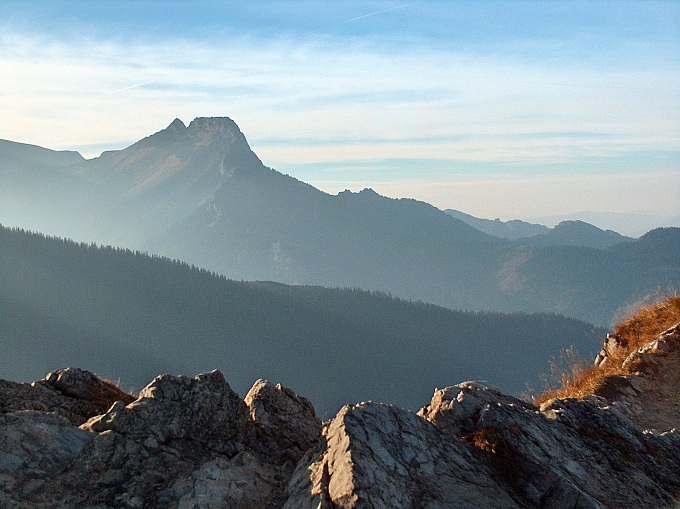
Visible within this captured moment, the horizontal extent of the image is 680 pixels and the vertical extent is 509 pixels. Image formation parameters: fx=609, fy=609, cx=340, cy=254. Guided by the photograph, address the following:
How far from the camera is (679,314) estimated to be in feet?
61.4

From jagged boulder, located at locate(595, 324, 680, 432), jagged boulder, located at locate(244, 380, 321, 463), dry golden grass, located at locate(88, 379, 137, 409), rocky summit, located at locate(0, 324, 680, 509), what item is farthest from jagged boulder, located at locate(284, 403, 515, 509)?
jagged boulder, located at locate(595, 324, 680, 432)

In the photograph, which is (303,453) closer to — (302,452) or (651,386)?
(302,452)

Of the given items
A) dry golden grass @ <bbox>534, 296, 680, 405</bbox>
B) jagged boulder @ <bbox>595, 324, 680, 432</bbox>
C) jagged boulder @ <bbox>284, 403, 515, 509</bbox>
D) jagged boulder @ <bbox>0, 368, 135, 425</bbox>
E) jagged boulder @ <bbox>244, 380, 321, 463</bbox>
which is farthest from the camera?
dry golden grass @ <bbox>534, 296, 680, 405</bbox>

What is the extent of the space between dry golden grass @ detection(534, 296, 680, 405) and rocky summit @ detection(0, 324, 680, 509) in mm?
4000

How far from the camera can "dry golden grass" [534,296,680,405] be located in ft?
52.7

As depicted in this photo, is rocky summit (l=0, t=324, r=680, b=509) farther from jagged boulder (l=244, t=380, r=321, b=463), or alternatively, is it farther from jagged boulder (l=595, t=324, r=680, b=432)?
jagged boulder (l=595, t=324, r=680, b=432)

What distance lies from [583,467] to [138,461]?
23.3 ft

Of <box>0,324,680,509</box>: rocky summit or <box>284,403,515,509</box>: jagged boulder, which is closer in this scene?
<box>284,403,515,509</box>: jagged boulder

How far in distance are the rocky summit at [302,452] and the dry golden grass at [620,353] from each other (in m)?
4.00

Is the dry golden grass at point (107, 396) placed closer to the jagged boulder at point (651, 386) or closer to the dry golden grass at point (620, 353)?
the dry golden grass at point (620, 353)

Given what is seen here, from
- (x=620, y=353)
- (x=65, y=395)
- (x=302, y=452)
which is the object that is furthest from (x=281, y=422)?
(x=620, y=353)

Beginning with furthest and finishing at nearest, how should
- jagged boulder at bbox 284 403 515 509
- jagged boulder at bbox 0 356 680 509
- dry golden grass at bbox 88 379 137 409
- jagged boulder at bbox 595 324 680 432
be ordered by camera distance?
jagged boulder at bbox 595 324 680 432 < dry golden grass at bbox 88 379 137 409 < jagged boulder at bbox 0 356 680 509 < jagged boulder at bbox 284 403 515 509

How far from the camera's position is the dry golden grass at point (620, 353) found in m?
16.1

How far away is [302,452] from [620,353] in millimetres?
12082
